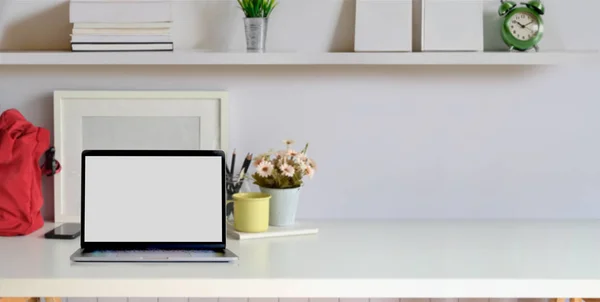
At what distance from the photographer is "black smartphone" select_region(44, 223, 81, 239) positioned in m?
1.98

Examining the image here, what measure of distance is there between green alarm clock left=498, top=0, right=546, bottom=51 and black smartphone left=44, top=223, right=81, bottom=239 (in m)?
1.33

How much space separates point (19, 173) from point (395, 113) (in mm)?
1091

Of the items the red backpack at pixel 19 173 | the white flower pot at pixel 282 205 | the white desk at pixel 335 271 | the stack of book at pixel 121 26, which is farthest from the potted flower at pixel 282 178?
the red backpack at pixel 19 173

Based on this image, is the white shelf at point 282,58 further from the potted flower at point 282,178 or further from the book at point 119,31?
the potted flower at point 282,178

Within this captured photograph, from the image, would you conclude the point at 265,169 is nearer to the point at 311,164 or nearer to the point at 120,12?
the point at 311,164

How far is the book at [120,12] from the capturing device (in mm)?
2115

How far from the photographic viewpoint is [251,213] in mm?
1971

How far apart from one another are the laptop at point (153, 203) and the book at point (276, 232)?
0.40 ft

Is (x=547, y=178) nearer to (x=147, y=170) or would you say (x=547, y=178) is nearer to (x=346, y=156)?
(x=346, y=156)

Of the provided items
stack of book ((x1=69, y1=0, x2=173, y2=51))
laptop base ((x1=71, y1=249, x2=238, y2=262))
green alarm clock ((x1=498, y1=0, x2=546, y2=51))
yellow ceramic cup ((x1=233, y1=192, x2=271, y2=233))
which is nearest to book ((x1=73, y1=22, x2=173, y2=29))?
stack of book ((x1=69, y1=0, x2=173, y2=51))

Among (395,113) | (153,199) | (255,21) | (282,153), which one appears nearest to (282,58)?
(255,21)

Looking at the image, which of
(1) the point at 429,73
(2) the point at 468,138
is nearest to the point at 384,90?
(1) the point at 429,73

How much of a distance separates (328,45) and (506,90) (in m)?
0.56

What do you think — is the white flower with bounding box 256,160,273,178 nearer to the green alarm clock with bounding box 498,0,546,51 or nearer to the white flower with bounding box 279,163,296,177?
the white flower with bounding box 279,163,296,177
